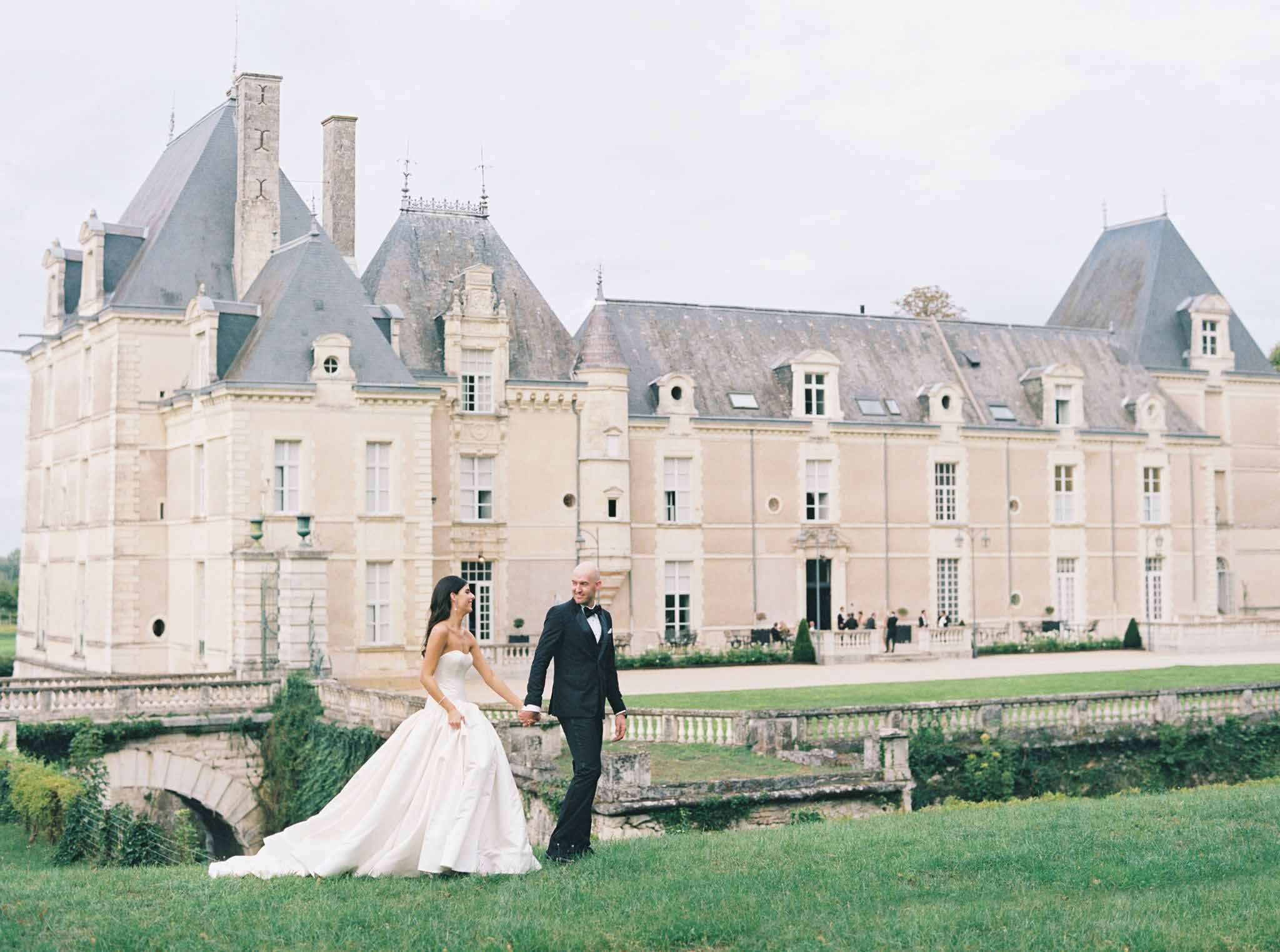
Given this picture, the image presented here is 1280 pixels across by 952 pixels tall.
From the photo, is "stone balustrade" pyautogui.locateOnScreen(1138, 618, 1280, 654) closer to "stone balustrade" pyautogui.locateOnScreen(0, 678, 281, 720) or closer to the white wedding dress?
"stone balustrade" pyautogui.locateOnScreen(0, 678, 281, 720)

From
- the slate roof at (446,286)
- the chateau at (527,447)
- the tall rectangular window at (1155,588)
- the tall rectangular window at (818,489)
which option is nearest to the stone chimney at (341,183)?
the chateau at (527,447)

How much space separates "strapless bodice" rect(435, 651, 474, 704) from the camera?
9.70 meters

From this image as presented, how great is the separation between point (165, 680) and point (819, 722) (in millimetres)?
11712

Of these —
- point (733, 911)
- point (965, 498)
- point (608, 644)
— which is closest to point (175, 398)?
point (965, 498)

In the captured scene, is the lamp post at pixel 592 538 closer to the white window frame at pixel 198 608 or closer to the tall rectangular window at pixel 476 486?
the tall rectangular window at pixel 476 486

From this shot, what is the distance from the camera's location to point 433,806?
9375 mm

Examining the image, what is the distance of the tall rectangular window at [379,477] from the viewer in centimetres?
3166

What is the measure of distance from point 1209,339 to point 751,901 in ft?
139

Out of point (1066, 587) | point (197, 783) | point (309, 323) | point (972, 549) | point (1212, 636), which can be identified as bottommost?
point (197, 783)

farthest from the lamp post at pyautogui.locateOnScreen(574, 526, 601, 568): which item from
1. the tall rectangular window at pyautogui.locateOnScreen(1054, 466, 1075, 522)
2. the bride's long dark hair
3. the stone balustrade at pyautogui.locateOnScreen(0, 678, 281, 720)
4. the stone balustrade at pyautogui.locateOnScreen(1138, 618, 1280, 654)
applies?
the bride's long dark hair

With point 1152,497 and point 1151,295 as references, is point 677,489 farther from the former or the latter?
point 1151,295

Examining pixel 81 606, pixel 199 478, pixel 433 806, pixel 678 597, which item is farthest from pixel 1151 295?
pixel 433 806

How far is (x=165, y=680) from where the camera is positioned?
A: 84.6 feet

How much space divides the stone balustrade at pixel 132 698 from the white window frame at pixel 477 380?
37.1ft
